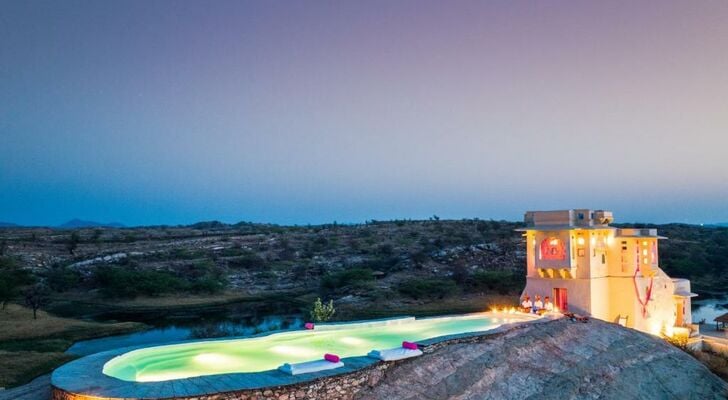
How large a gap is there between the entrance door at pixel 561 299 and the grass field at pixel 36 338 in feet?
50.0

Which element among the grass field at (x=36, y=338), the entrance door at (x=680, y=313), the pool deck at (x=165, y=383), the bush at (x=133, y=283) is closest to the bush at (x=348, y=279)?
the bush at (x=133, y=283)

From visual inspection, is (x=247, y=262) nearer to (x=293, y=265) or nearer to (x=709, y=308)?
(x=293, y=265)

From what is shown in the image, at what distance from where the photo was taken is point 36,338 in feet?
72.3

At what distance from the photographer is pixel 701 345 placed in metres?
19.6

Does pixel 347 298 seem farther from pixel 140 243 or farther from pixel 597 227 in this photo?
pixel 140 243

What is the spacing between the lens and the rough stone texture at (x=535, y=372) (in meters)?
10.2

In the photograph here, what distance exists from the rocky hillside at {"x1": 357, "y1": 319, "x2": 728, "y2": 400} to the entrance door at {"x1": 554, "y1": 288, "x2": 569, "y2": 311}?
287 centimetres

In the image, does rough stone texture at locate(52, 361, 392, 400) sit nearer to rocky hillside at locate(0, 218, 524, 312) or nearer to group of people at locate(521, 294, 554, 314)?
group of people at locate(521, 294, 554, 314)

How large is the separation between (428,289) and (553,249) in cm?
1523

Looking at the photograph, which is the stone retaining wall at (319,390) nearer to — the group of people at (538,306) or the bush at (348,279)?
the group of people at (538,306)

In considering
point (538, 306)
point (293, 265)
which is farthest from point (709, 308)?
point (293, 265)

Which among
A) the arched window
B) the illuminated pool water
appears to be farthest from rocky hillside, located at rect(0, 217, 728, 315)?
the illuminated pool water

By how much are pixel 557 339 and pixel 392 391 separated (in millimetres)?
5612

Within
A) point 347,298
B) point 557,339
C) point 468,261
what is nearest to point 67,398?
point 557,339
